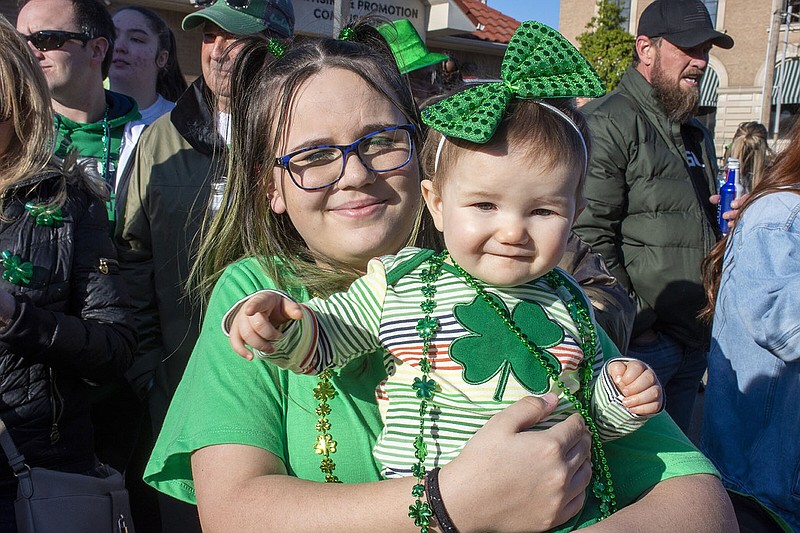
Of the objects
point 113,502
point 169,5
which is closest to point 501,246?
point 113,502

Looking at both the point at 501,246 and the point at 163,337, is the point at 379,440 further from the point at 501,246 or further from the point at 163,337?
the point at 163,337

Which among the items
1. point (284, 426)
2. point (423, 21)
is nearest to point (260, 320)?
point (284, 426)

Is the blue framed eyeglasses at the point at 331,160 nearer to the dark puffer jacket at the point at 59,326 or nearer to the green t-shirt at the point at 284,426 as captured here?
the green t-shirt at the point at 284,426

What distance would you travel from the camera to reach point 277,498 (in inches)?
56.8

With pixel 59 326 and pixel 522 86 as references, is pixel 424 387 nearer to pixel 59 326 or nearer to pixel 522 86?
pixel 522 86

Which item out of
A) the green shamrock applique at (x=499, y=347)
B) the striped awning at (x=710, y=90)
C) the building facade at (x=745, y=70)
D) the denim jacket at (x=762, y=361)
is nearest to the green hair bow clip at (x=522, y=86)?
the green shamrock applique at (x=499, y=347)

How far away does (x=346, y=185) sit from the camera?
6.05 feet

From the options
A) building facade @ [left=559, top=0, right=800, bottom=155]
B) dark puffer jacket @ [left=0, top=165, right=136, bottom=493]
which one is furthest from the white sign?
building facade @ [left=559, top=0, right=800, bottom=155]

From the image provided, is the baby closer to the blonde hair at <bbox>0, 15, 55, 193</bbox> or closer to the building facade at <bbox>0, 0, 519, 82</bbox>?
the blonde hair at <bbox>0, 15, 55, 193</bbox>

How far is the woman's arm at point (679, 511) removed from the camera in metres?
1.48

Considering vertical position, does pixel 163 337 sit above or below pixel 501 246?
below

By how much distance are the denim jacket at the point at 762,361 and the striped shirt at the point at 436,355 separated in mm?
1053

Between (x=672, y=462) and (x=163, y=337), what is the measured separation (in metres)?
2.45

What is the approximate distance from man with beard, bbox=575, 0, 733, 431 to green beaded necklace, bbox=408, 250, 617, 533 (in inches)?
101
